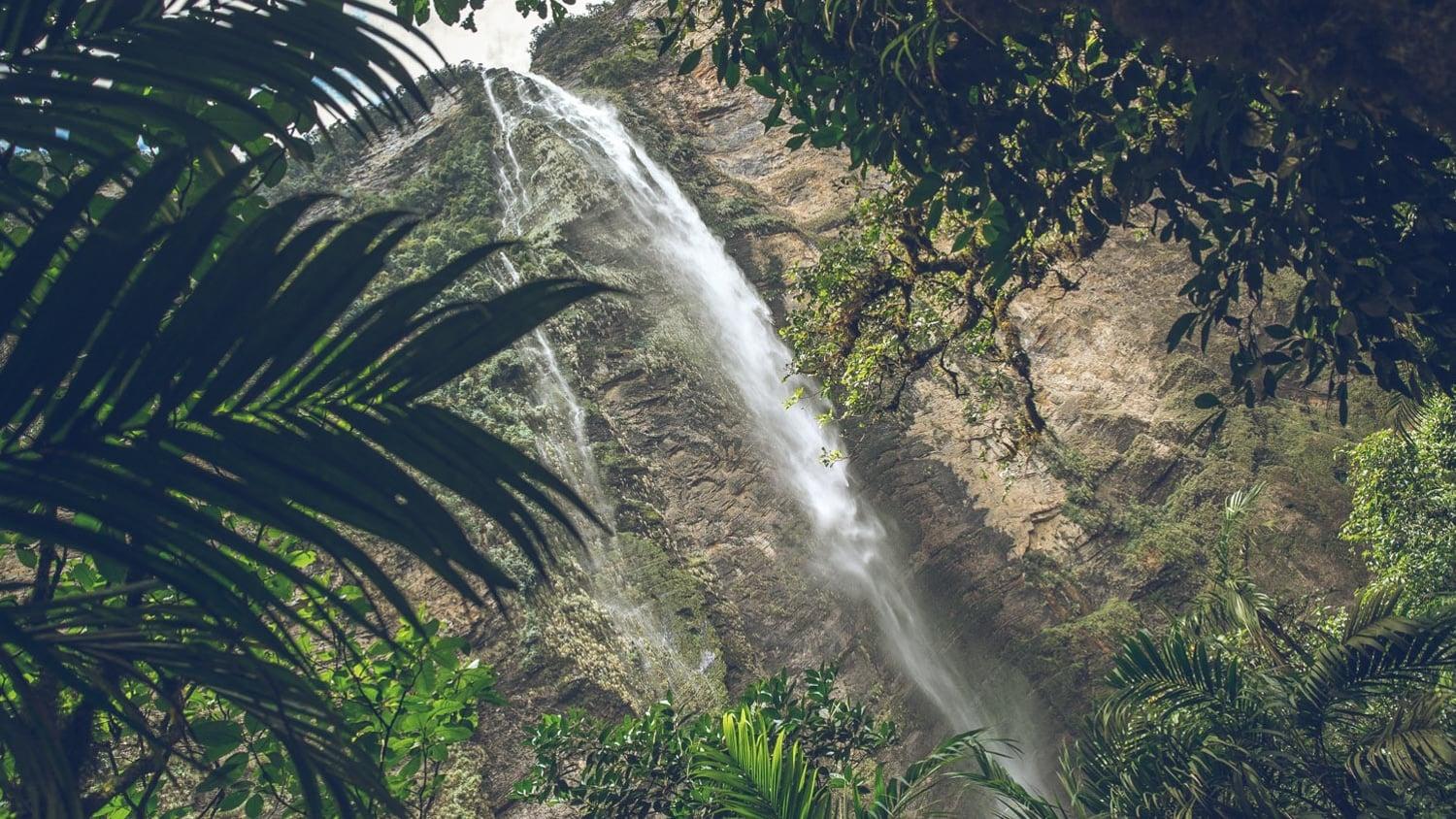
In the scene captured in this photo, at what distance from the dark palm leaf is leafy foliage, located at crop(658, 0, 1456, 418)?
2.09 metres

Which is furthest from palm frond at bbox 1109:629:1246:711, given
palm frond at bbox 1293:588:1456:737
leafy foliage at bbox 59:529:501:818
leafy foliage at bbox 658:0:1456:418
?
leafy foliage at bbox 59:529:501:818

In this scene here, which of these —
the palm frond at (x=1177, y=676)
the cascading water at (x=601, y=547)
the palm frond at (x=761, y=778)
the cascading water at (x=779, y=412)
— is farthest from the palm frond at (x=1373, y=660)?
the cascading water at (x=601, y=547)

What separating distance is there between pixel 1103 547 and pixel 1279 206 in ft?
42.4

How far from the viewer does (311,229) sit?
41.3 inches

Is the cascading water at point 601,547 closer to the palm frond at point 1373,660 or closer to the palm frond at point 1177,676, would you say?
the palm frond at point 1177,676

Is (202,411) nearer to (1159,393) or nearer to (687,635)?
(687,635)

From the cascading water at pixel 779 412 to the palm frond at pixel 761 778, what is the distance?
26.2ft

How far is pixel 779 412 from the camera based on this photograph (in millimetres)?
17938

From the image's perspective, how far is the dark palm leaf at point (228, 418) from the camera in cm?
100

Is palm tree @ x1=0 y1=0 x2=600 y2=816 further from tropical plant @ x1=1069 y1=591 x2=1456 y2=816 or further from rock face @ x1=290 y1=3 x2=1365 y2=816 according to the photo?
rock face @ x1=290 y1=3 x2=1365 y2=816

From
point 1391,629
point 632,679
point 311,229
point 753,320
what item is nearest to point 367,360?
point 311,229

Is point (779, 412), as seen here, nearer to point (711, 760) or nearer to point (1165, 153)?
point (711, 760)

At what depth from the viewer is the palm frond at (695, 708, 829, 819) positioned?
3.54 metres

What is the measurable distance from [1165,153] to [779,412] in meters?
14.5
